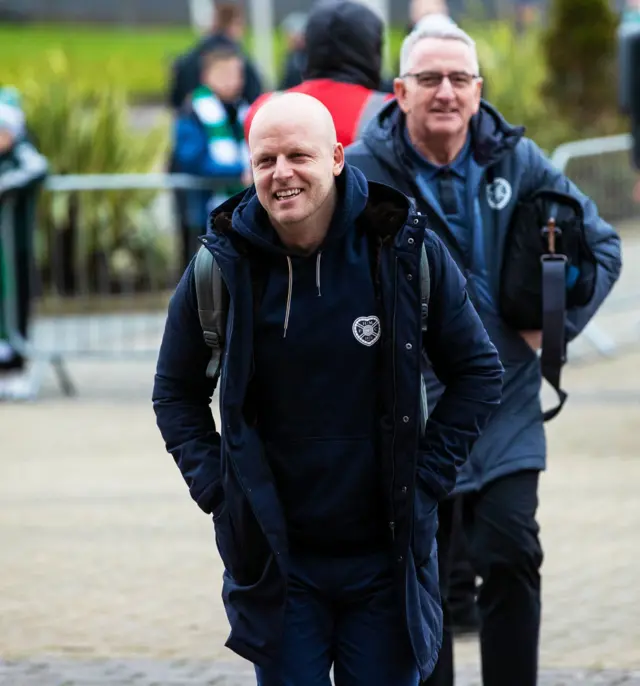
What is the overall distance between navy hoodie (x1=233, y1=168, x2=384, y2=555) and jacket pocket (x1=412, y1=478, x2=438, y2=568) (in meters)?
0.09

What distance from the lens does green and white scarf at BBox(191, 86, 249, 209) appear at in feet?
37.9

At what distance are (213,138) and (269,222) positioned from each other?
318 inches

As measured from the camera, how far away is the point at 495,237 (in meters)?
4.69

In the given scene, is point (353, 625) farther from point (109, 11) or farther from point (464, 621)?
point (109, 11)

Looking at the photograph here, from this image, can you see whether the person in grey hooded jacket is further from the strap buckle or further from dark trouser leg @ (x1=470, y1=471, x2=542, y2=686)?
the strap buckle

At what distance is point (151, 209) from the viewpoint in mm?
13273

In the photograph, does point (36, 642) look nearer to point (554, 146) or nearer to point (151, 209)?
point (151, 209)

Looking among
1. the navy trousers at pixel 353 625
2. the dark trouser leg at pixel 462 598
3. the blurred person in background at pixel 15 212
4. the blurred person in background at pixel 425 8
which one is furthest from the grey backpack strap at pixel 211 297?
the blurred person in background at pixel 15 212

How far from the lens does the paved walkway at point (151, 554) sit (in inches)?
224

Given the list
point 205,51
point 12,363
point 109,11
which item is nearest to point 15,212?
point 12,363

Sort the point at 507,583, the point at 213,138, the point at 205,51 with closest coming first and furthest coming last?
the point at 507,583 < the point at 213,138 < the point at 205,51

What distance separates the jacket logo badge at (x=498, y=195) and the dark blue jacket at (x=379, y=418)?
875 mm

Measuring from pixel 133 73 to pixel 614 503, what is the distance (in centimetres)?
3194

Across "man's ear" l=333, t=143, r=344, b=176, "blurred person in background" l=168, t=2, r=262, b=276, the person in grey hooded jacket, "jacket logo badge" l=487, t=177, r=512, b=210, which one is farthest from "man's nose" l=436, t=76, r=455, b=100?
"blurred person in background" l=168, t=2, r=262, b=276
